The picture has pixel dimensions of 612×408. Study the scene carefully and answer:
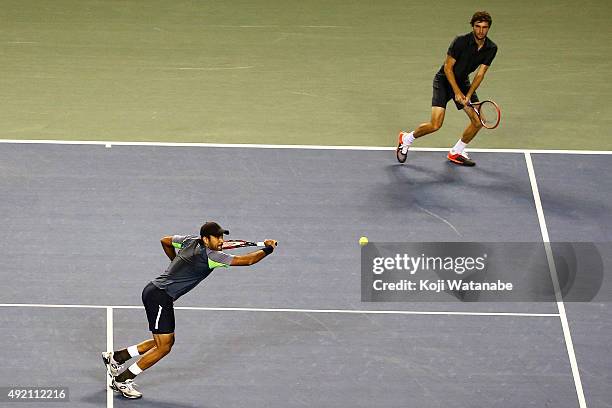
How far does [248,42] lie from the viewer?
2100 centimetres

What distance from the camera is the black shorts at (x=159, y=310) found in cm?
1324

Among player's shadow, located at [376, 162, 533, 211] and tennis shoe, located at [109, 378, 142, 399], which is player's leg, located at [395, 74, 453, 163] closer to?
player's shadow, located at [376, 162, 533, 211]

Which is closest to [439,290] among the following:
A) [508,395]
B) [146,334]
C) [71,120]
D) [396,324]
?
[396,324]

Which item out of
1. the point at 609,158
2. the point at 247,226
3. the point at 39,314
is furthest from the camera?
the point at 609,158

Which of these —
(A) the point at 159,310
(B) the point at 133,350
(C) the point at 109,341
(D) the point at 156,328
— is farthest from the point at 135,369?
(C) the point at 109,341

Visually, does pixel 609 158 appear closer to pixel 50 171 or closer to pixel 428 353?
pixel 428 353

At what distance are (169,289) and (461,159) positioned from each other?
586 centimetres

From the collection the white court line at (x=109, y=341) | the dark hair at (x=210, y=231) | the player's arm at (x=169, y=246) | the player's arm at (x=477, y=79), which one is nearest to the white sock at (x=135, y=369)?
the white court line at (x=109, y=341)

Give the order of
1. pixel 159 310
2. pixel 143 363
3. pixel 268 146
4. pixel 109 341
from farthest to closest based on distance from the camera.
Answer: pixel 268 146 → pixel 109 341 → pixel 143 363 → pixel 159 310

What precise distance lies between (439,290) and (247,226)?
2.55 meters

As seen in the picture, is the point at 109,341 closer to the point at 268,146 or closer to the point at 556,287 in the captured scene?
the point at 268,146

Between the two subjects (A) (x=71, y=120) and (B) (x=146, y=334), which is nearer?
(B) (x=146, y=334)

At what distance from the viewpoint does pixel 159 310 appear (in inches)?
521

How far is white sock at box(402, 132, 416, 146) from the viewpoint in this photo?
17.6m
